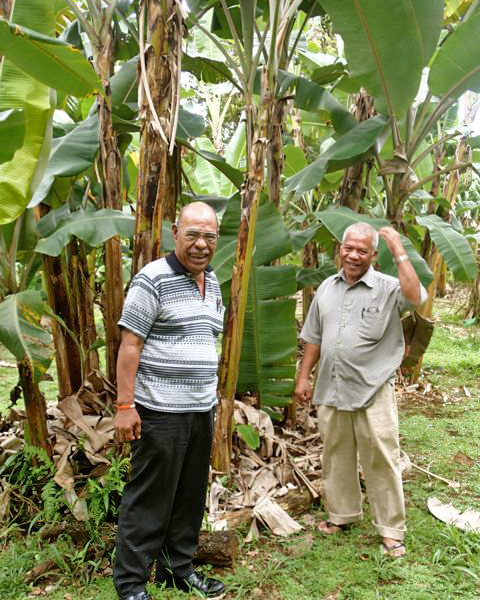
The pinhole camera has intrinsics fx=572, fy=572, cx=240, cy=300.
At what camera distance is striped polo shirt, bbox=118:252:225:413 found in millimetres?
2404

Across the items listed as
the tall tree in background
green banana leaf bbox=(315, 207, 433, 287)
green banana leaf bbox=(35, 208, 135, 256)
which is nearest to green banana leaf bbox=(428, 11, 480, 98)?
green banana leaf bbox=(315, 207, 433, 287)

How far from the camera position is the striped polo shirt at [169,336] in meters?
2.40

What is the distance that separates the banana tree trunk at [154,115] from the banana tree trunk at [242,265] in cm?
61

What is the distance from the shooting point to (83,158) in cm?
334

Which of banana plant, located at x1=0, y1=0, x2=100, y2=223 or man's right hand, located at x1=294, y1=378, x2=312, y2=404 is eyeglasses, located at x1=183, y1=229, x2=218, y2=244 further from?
man's right hand, located at x1=294, y1=378, x2=312, y2=404

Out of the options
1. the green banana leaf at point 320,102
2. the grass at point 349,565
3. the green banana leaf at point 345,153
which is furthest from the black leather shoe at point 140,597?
the green banana leaf at point 320,102

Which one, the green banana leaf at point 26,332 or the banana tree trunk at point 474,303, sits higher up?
the green banana leaf at point 26,332

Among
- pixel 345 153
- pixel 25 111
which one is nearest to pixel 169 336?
pixel 25 111

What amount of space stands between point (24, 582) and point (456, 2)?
18.5 ft

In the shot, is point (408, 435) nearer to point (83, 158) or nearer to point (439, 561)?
point (439, 561)

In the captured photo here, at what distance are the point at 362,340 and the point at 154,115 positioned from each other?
5.18 ft

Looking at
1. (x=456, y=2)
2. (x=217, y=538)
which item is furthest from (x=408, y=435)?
(x=456, y=2)

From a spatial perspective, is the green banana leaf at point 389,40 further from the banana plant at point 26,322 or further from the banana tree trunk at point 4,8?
the banana plant at point 26,322

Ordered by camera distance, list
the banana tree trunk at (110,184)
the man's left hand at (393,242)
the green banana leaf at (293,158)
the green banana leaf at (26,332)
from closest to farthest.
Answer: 1. the green banana leaf at (26,332)
2. the man's left hand at (393,242)
3. the banana tree trunk at (110,184)
4. the green banana leaf at (293,158)
